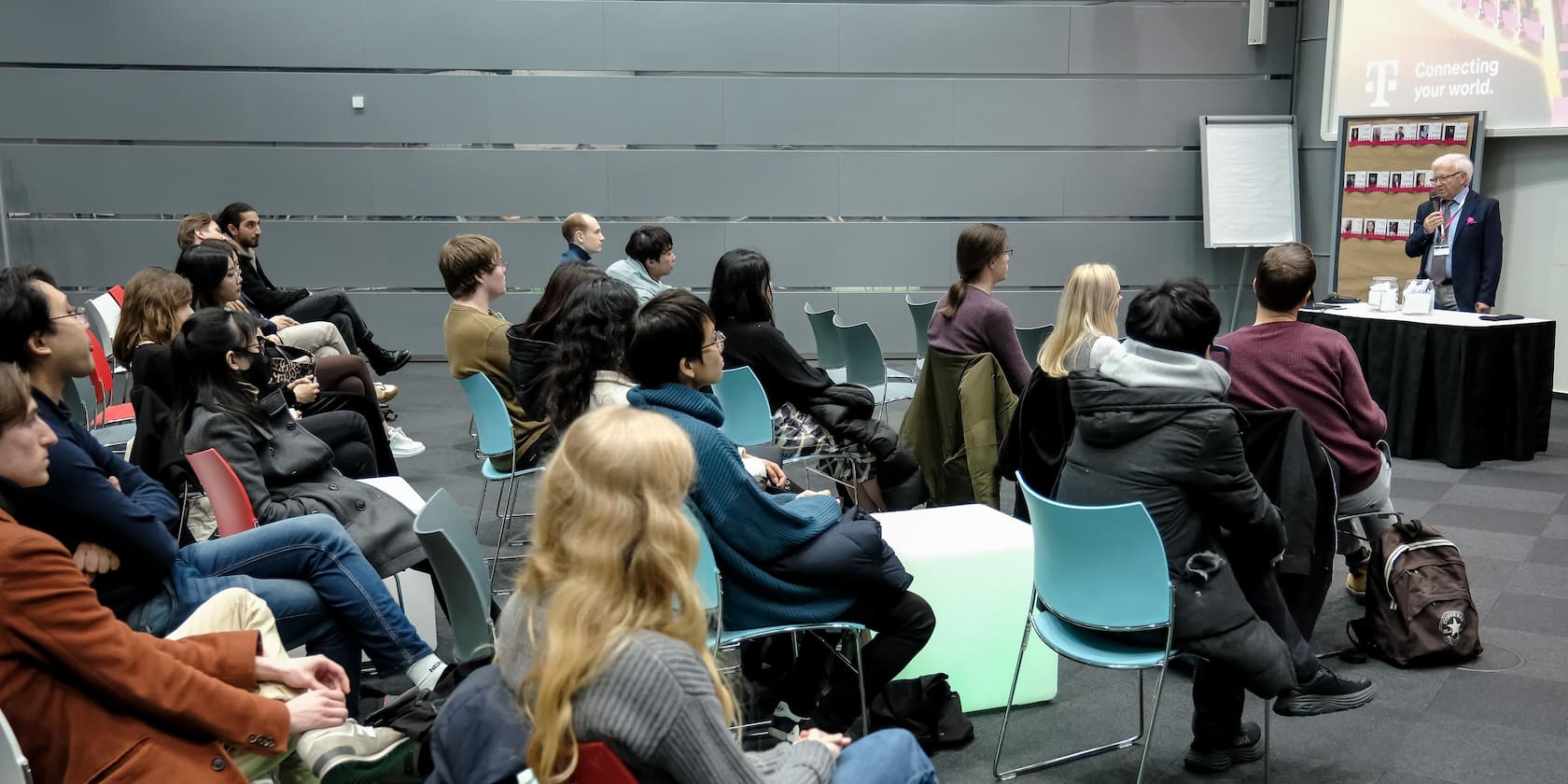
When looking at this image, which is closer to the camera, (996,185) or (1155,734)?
(1155,734)

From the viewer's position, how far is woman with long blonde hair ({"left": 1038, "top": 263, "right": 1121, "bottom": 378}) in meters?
3.56

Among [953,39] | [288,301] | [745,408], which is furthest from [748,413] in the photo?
[953,39]

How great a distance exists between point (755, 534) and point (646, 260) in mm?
3439

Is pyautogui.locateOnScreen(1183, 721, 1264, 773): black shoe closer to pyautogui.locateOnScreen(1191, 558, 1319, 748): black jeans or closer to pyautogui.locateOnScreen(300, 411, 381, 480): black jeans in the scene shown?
pyautogui.locateOnScreen(1191, 558, 1319, 748): black jeans

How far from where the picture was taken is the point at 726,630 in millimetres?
2598

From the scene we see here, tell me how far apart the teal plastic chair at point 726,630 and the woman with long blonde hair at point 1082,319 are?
1182mm

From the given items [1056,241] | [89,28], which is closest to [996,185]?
[1056,241]

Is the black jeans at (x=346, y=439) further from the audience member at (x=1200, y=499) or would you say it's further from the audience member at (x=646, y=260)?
the audience member at (x=1200, y=499)

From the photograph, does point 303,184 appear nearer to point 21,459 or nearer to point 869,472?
point 869,472

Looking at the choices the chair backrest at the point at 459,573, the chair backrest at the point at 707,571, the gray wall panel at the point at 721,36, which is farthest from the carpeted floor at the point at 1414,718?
the gray wall panel at the point at 721,36

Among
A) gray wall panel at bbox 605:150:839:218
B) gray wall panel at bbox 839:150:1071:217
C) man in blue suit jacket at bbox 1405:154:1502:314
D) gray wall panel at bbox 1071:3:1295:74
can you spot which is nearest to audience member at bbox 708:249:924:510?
man in blue suit jacket at bbox 1405:154:1502:314

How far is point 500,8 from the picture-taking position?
795 cm

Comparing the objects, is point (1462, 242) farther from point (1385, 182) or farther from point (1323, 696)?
point (1323, 696)

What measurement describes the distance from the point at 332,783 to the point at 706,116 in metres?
6.50
